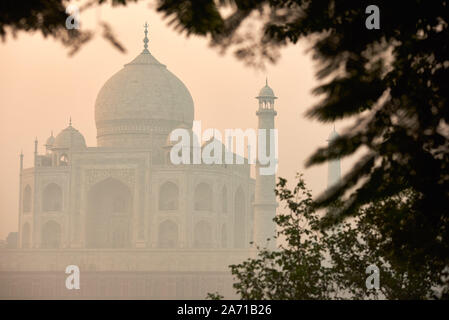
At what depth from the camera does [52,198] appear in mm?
35344

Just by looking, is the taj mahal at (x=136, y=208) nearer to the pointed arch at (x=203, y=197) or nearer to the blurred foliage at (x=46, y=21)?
the pointed arch at (x=203, y=197)

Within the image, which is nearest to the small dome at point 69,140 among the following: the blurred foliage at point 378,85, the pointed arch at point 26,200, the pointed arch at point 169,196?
the pointed arch at point 26,200

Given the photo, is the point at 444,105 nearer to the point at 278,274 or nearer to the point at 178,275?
the point at 278,274

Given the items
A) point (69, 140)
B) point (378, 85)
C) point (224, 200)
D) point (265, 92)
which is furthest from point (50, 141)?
point (378, 85)

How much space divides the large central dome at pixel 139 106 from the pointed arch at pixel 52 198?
128 inches

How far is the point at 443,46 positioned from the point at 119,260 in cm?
2941

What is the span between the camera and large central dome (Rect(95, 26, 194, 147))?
122 ft

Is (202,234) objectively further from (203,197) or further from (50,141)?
(50,141)

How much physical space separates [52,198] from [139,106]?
214 inches

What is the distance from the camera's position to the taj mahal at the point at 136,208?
30.5 meters

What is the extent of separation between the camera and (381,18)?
1.80 metres

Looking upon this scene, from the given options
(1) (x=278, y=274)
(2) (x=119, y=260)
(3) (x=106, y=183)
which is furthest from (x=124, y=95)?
(1) (x=278, y=274)

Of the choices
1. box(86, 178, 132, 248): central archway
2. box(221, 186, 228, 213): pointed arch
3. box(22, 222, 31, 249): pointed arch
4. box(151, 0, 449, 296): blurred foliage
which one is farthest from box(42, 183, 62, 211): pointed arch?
box(151, 0, 449, 296): blurred foliage
